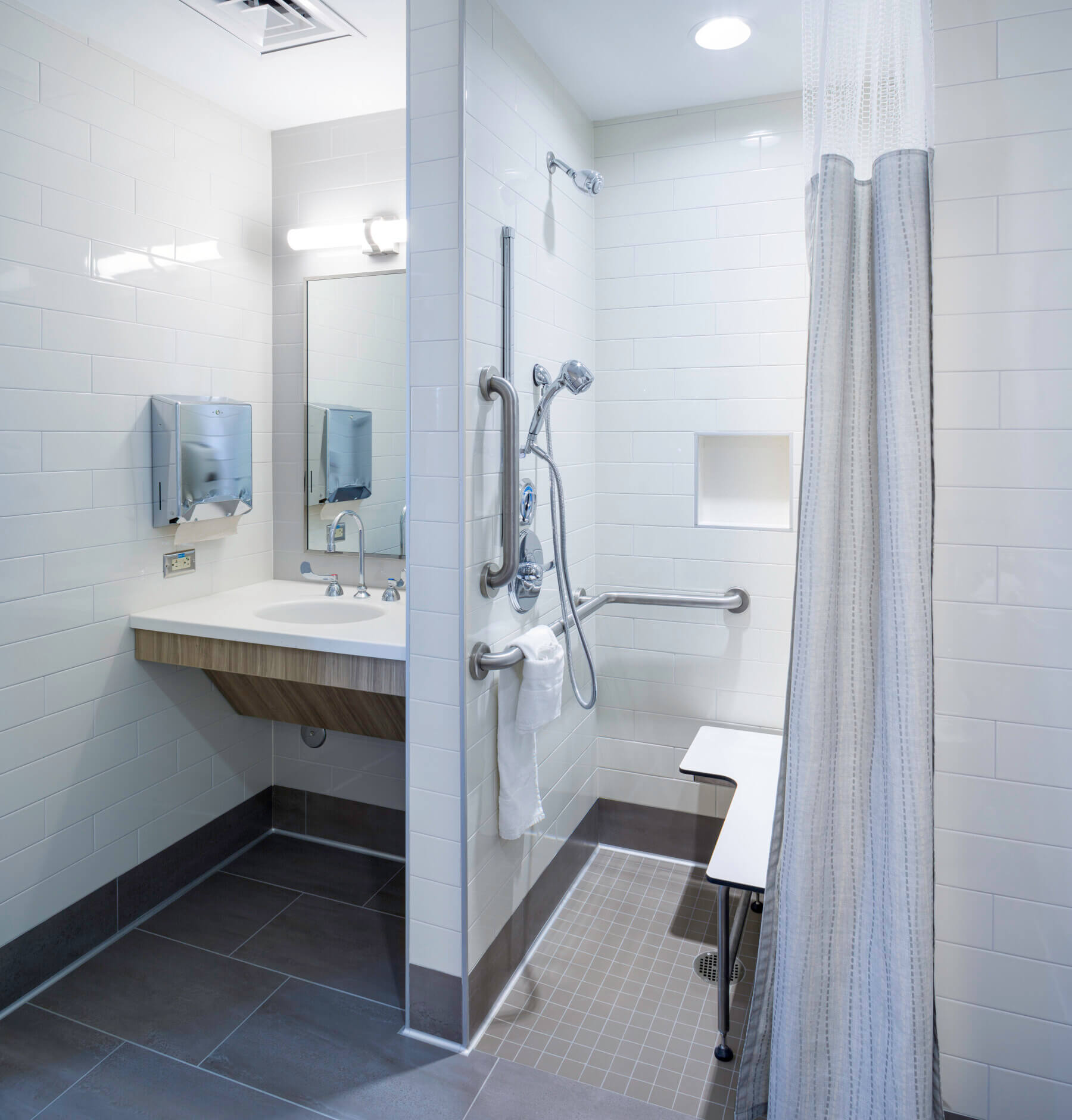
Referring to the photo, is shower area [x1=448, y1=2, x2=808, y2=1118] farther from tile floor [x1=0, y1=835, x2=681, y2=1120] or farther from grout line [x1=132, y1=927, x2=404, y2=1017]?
grout line [x1=132, y1=927, x2=404, y2=1017]

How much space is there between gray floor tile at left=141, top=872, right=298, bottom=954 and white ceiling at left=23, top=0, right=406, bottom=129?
7.96 ft

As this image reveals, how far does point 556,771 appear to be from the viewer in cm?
233

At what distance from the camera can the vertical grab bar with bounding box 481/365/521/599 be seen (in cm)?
175

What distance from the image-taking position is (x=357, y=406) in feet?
8.54

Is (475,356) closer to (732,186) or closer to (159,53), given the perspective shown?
(732,186)

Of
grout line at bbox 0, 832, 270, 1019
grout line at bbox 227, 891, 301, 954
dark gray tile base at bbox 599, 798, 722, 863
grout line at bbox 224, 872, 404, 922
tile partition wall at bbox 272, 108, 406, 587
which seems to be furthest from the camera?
dark gray tile base at bbox 599, 798, 722, 863

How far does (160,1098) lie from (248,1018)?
0.27 m

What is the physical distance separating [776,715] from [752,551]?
1.71ft

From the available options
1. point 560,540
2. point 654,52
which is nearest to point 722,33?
point 654,52

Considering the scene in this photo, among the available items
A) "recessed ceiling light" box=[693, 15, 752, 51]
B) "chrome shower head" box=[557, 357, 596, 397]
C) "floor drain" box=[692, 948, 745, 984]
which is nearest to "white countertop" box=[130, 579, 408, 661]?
"chrome shower head" box=[557, 357, 596, 397]

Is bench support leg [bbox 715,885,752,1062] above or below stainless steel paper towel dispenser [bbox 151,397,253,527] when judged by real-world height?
below

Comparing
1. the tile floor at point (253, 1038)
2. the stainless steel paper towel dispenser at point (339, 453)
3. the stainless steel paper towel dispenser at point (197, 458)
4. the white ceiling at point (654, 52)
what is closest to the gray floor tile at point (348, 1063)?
the tile floor at point (253, 1038)

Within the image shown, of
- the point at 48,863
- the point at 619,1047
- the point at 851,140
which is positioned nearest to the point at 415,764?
the point at 619,1047

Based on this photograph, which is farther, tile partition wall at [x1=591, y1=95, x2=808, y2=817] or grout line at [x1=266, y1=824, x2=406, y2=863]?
grout line at [x1=266, y1=824, x2=406, y2=863]
